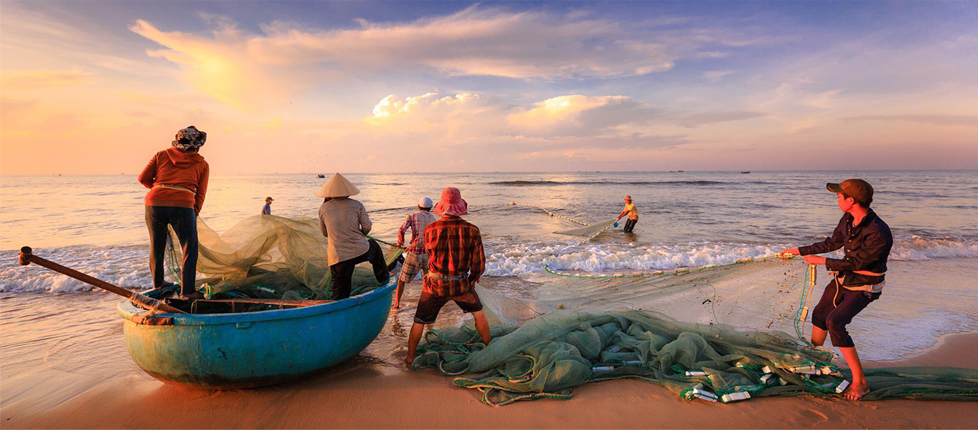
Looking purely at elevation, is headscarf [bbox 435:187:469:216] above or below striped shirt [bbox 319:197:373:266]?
above

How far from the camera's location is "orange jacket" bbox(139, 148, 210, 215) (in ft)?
12.1

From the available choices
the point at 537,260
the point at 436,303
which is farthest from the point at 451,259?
the point at 537,260

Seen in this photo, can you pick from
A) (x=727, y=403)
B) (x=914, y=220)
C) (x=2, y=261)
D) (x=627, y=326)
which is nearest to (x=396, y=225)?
(x=2, y=261)

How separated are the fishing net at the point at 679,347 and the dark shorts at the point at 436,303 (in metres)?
0.32

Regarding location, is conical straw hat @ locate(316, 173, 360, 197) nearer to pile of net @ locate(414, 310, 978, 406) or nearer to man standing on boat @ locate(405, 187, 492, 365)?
man standing on boat @ locate(405, 187, 492, 365)

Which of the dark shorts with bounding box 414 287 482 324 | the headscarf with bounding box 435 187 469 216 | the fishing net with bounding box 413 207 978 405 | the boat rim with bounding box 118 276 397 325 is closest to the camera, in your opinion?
the boat rim with bounding box 118 276 397 325

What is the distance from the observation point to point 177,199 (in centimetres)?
372

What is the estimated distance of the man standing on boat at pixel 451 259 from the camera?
3.70 m

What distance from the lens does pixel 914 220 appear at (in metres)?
16.1

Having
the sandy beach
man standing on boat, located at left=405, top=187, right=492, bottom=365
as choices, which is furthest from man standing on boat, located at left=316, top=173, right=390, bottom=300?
the sandy beach

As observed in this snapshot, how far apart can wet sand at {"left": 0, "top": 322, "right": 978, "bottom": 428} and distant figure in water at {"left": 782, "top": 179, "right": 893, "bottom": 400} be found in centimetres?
40

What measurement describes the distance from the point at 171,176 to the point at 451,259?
2390mm

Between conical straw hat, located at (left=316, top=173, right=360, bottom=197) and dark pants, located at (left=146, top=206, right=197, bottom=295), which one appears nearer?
dark pants, located at (left=146, top=206, right=197, bottom=295)

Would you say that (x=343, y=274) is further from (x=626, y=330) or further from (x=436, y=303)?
(x=626, y=330)
